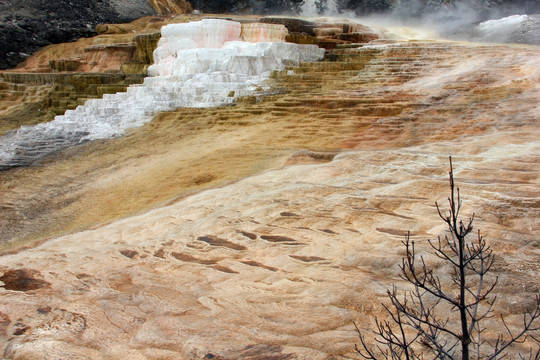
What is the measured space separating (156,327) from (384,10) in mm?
21447

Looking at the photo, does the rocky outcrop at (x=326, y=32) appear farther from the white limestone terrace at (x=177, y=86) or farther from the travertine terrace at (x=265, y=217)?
the travertine terrace at (x=265, y=217)

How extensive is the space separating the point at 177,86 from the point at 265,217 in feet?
25.8

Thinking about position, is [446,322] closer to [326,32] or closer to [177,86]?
[177,86]

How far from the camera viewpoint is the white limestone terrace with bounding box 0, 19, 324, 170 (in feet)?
32.4

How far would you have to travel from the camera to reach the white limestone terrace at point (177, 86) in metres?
9.87

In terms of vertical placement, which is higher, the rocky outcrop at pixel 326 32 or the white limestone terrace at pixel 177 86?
the rocky outcrop at pixel 326 32

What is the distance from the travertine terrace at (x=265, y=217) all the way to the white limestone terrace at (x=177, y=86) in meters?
0.91

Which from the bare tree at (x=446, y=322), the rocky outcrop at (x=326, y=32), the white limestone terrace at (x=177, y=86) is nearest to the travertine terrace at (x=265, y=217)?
the bare tree at (x=446, y=322)

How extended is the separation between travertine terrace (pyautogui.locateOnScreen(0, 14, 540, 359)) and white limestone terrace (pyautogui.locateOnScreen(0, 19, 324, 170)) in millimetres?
915

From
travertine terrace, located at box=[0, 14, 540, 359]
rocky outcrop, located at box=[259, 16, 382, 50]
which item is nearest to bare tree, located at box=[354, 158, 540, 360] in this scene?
travertine terrace, located at box=[0, 14, 540, 359]

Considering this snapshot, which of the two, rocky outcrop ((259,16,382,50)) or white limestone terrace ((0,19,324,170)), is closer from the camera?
white limestone terrace ((0,19,324,170))

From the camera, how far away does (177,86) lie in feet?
36.8

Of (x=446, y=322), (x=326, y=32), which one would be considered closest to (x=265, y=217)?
(x=446, y=322)

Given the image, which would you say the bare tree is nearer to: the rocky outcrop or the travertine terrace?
the travertine terrace
